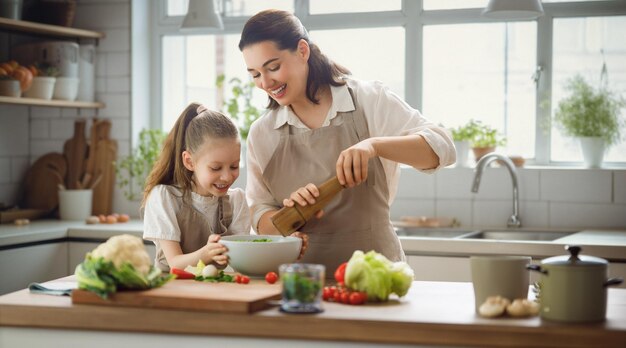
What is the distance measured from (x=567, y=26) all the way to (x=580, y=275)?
301cm

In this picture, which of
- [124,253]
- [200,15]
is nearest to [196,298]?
[124,253]

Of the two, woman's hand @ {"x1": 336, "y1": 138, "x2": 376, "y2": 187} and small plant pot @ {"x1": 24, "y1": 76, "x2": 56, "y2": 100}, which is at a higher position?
small plant pot @ {"x1": 24, "y1": 76, "x2": 56, "y2": 100}

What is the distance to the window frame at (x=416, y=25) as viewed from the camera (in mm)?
4625

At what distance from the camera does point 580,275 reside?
6.28 ft

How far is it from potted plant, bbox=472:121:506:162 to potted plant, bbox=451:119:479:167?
2 cm

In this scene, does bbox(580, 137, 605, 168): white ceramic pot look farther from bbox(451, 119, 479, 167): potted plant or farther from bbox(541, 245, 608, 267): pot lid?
bbox(541, 245, 608, 267): pot lid

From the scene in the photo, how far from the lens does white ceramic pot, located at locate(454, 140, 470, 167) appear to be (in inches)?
184

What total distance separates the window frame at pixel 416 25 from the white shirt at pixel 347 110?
1.96 m

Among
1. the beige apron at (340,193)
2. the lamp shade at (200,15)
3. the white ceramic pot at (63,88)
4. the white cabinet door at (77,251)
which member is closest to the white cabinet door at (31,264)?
the white cabinet door at (77,251)

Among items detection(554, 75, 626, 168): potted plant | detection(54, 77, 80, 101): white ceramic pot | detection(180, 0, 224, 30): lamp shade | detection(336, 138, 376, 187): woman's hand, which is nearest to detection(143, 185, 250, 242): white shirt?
detection(336, 138, 376, 187): woman's hand

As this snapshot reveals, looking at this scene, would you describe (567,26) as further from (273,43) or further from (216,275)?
(216,275)

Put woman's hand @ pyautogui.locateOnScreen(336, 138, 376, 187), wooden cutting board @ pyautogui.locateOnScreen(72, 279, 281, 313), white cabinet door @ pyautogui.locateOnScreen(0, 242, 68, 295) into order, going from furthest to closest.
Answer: white cabinet door @ pyautogui.locateOnScreen(0, 242, 68, 295) < woman's hand @ pyautogui.locateOnScreen(336, 138, 376, 187) < wooden cutting board @ pyautogui.locateOnScreen(72, 279, 281, 313)

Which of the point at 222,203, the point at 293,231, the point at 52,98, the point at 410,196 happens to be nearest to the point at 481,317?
the point at 293,231

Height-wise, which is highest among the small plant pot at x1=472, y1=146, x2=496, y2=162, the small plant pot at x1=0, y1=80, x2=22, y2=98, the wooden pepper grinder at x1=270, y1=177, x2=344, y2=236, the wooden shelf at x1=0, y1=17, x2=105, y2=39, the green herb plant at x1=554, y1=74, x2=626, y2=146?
the wooden shelf at x1=0, y1=17, x2=105, y2=39
